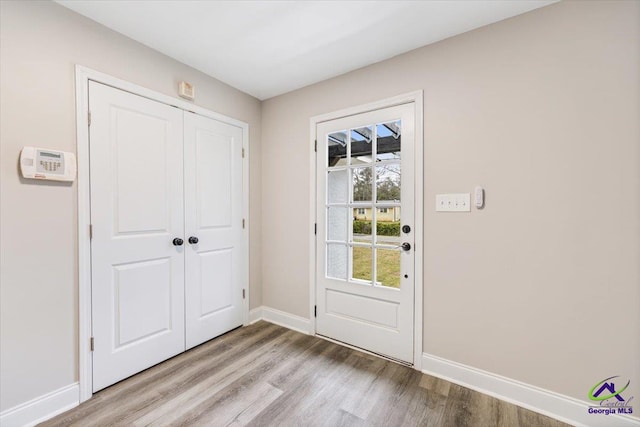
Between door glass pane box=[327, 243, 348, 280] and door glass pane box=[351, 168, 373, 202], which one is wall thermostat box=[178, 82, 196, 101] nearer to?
door glass pane box=[351, 168, 373, 202]

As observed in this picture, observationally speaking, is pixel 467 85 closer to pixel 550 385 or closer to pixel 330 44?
pixel 330 44

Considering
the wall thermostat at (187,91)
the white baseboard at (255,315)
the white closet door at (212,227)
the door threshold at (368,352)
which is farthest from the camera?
the white baseboard at (255,315)

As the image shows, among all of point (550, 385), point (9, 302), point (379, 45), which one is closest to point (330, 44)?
point (379, 45)

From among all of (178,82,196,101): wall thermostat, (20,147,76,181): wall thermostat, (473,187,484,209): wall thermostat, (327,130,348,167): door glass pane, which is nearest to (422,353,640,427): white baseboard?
(473,187,484,209): wall thermostat

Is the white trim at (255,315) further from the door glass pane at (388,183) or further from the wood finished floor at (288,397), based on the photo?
the door glass pane at (388,183)

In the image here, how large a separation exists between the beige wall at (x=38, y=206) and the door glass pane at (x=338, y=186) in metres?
1.91

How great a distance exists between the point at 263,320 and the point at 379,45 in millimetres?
2943

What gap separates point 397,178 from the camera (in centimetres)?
222

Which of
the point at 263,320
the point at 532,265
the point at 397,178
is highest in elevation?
the point at 397,178

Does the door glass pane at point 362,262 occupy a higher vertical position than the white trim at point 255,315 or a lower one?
higher

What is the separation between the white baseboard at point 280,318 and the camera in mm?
2777

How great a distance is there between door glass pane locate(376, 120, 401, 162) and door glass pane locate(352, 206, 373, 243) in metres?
0.47

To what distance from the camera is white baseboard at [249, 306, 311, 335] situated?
2.78 m

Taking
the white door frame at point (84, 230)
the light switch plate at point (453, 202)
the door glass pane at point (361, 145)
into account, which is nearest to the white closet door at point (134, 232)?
the white door frame at point (84, 230)
